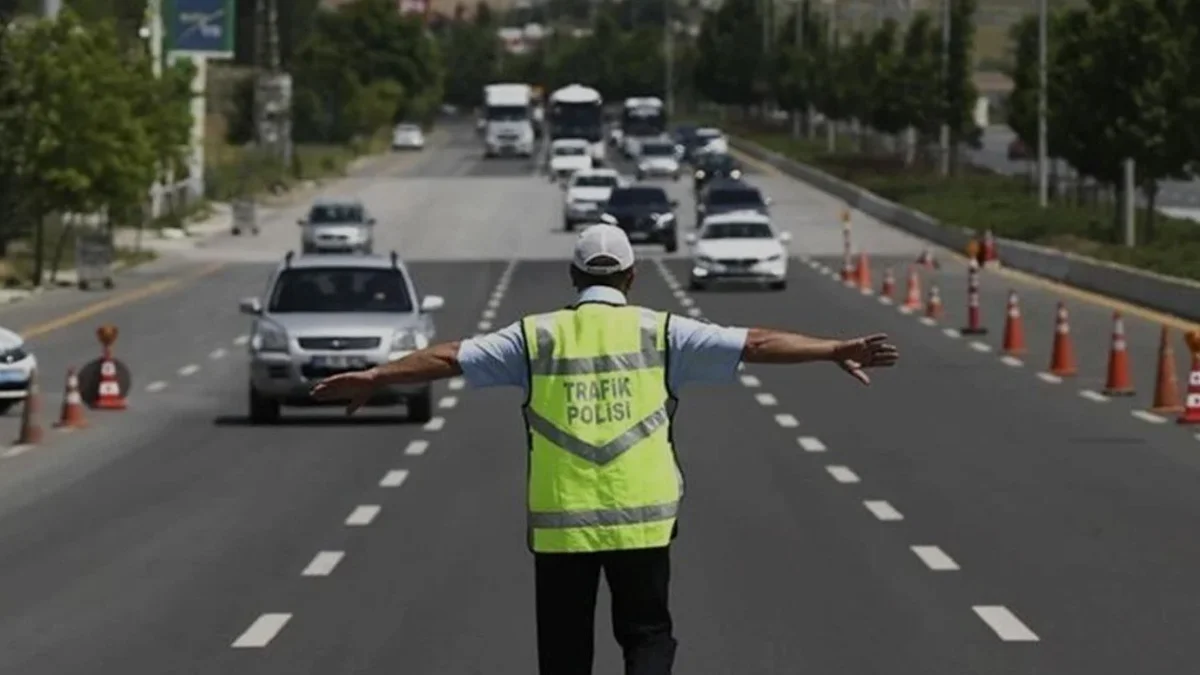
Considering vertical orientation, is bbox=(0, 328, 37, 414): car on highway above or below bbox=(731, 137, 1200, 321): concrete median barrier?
above

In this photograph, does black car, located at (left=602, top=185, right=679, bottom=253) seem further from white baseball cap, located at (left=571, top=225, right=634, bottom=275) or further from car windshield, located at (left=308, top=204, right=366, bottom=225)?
white baseball cap, located at (left=571, top=225, right=634, bottom=275)

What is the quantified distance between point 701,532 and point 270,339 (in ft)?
32.7

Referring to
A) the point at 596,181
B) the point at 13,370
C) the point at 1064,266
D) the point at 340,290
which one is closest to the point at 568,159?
the point at 596,181

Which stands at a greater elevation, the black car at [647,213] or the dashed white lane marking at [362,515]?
the dashed white lane marking at [362,515]

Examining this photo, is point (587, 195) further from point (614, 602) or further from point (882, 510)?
point (614, 602)

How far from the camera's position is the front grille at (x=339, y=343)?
95.8ft

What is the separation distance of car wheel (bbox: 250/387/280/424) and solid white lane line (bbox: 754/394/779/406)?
5305mm

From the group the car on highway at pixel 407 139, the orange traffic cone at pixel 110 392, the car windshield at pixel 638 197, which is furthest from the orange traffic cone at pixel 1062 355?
the car on highway at pixel 407 139

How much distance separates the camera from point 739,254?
185 feet

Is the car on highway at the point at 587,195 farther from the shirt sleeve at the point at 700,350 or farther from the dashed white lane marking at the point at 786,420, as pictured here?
the shirt sleeve at the point at 700,350

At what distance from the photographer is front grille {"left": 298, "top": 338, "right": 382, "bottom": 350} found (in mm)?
29188

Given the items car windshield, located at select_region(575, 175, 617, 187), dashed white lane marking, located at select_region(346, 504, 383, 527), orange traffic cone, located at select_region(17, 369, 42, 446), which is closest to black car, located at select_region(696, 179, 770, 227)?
car windshield, located at select_region(575, 175, 617, 187)

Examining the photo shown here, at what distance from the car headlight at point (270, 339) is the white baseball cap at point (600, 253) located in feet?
66.7

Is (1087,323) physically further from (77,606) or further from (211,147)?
(211,147)
